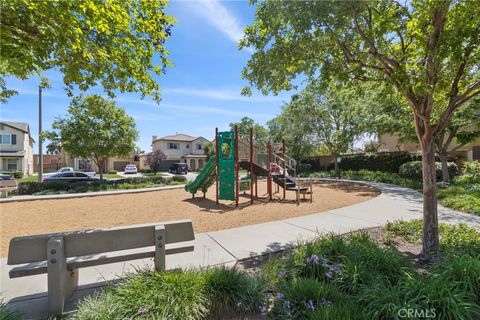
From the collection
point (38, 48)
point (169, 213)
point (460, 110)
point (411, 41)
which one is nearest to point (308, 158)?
point (460, 110)

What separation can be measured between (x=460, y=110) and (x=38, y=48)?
16872 mm

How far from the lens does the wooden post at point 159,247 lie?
335 cm

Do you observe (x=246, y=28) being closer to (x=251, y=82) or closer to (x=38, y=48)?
(x=251, y=82)

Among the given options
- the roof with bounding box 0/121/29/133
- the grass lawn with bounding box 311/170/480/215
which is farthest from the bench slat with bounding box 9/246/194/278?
the roof with bounding box 0/121/29/133

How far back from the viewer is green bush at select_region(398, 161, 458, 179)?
54.6 feet

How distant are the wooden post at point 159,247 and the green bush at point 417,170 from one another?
18.8 m

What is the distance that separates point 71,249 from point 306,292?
2930 millimetres

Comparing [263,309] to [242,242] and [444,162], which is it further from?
[444,162]

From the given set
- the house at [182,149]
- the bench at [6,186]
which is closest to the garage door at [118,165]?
the house at [182,149]

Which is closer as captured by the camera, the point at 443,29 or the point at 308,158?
the point at 443,29

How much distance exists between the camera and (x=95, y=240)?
121 inches

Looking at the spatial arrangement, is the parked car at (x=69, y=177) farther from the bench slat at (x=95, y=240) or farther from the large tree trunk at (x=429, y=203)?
the large tree trunk at (x=429, y=203)

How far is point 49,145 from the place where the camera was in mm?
17562

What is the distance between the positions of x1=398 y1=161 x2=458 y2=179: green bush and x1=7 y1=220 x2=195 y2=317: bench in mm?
18787
